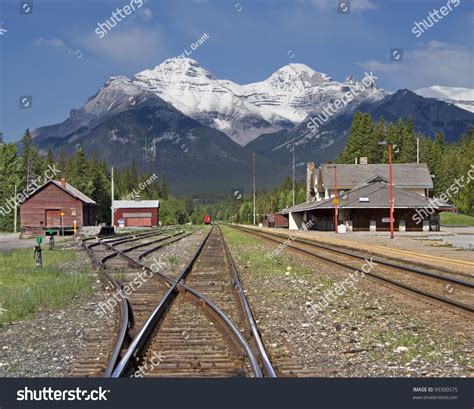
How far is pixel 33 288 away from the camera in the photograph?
13516 millimetres

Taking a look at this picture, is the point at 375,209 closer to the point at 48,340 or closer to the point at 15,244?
the point at 15,244

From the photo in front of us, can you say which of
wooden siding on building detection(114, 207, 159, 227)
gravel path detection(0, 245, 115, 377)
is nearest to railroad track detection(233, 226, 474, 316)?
gravel path detection(0, 245, 115, 377)

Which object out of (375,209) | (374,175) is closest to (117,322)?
(375,209)

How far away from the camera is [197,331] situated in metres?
8.62

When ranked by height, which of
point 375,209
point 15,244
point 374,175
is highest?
point 374,175

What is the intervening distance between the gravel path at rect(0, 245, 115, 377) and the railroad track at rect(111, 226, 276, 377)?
77 centimetres

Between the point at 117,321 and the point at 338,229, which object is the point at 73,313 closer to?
Answer: the point at 117,321

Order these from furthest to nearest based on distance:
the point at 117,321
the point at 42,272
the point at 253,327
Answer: the point at 42,272, the point at 117,321, the point at 253,327

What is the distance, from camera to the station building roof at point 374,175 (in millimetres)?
77812

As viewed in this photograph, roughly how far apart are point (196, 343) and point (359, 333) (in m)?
2.30

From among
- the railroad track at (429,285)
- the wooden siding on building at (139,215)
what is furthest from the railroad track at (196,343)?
the wooden siding on building at (139,215)

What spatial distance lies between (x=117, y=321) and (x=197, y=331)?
1.62m
